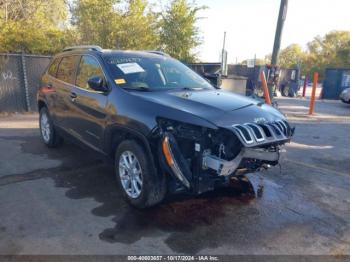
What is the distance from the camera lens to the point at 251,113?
3434mm

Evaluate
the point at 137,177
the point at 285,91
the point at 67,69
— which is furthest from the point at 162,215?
the point at 285,91

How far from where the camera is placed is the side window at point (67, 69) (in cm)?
502

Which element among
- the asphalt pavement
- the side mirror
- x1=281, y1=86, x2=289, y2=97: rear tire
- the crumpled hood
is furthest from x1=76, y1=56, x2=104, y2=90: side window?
x1=281, y1=86, x2=289, y2=97: rear tire

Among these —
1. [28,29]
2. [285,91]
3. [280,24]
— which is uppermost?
[280,24]

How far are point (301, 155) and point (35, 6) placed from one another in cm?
1186

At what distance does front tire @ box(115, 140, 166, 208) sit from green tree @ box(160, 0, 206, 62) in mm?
11936

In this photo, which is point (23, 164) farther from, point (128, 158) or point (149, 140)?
point (149, 140)

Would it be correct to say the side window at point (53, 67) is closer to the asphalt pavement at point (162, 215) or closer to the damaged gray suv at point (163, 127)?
the damaged gray suv at point (163, 127)

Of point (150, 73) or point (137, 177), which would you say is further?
point (150, 73)

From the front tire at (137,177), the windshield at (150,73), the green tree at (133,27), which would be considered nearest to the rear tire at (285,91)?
the green tree at (133,27)

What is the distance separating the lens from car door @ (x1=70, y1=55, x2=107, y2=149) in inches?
163

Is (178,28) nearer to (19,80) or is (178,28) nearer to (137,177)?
(19,80)

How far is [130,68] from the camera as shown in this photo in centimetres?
425

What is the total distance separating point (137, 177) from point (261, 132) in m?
1.52
